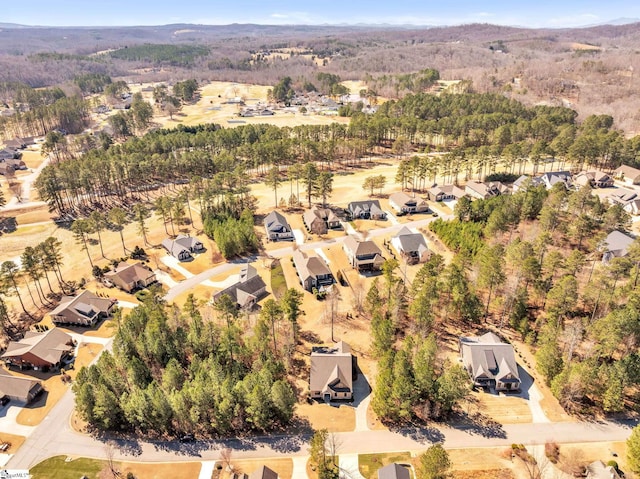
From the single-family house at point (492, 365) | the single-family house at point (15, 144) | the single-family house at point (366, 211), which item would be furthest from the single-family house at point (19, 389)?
the single-family house at point (15, 144)

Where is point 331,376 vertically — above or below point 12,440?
above

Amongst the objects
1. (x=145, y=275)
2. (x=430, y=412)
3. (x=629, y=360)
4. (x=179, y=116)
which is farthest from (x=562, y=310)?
(x=179, y=116)

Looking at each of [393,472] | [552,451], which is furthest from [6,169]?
[552,451]

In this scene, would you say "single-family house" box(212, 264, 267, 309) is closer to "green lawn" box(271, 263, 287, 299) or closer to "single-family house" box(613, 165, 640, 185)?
"green lawn" box(271, 263, 287, 299)

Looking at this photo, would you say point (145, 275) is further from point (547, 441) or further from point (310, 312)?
point (547, 441)

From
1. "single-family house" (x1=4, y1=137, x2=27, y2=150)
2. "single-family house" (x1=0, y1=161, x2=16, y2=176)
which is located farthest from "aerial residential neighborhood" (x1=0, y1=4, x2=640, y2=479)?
"single-family house" (x1=4, y1=137, x2=27, y2=150)

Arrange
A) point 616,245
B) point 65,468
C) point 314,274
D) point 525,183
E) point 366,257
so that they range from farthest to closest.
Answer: point 525,183
point 366,257
point 616,245
point 314,274
point 65,468

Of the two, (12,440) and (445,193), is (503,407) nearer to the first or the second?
(12,440)
